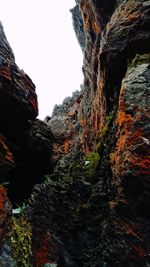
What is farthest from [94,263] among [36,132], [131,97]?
[36,132]

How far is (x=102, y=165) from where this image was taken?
12398 millimetres

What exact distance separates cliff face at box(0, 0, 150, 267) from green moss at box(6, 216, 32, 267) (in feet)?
1.57

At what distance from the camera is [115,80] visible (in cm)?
1328

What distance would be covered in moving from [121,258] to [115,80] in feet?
20.5

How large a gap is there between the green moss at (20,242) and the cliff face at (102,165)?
48 centimetres

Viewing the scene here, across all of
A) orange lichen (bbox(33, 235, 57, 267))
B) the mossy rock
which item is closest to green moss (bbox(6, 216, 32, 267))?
orange lichen (bbox(33, 235, 57, 267))

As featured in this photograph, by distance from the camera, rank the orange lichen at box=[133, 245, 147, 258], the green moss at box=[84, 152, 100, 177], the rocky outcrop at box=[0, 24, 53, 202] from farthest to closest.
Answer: the rocky outcrop at box=[0, 24, 53, 202] → the green moss at box=[84, 152, 100, 177] → the orange lichen at box=[133, 245, 147, 258]

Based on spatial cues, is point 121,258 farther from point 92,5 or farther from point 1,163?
point 92,5

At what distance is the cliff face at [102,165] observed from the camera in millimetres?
9828

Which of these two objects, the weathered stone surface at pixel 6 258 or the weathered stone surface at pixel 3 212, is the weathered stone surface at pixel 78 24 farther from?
the weathered stone surface at pixel 6 258

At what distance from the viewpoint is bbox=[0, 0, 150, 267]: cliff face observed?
→ 32.2 ft

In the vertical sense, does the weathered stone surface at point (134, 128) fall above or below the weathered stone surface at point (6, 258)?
above

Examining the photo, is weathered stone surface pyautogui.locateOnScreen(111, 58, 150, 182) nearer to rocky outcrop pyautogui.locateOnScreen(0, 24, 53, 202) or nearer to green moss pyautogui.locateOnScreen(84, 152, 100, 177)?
green moss pyautogui.locateOnScreen(84, 152, 100, 177)

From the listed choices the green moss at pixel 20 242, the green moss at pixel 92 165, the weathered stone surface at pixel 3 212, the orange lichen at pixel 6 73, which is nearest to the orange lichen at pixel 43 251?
the green moss at pixel 20 242
